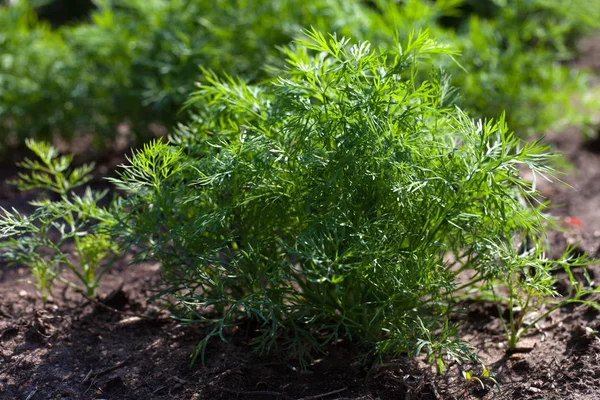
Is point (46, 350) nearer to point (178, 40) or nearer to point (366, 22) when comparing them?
point (178, 40)

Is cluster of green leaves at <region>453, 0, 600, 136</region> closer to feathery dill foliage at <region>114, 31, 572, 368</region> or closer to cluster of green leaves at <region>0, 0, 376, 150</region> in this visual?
cluster of green leaves at <region>0, 0, 376, 150</region>

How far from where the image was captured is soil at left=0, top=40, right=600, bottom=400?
8.09 feet

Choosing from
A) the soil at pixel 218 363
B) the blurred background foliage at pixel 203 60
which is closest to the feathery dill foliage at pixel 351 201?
the soil at pixel 218 363

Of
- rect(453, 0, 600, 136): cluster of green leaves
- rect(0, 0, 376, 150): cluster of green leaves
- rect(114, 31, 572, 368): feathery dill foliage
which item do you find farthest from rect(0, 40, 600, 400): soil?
rect(0, 0, 376, 150): cluster of green leaves

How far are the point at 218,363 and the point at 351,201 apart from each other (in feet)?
2.75

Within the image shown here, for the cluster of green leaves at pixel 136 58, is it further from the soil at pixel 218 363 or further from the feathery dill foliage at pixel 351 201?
the feathery dill foliage at pixel 351 201

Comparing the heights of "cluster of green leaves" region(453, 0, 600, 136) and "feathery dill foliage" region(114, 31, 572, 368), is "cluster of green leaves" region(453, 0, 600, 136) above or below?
above

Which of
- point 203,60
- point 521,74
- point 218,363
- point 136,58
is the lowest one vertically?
point 218,363

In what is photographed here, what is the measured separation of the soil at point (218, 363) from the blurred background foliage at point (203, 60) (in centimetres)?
164

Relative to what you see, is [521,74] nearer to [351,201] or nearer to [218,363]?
[351,201]

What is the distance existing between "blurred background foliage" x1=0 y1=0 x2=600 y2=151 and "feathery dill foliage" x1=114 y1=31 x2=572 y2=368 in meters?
1.81

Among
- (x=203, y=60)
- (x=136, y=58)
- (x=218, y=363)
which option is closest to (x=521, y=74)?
(x=203, y=60)

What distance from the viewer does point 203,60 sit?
13.9 feet

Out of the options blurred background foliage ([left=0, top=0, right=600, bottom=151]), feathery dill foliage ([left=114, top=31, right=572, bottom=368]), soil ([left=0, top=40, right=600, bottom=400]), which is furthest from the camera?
blurred background foliage ([left=0, top=0, right=600, bottom=151])
